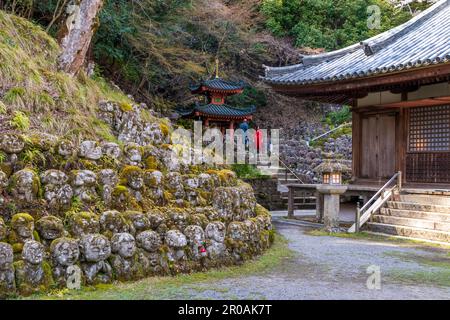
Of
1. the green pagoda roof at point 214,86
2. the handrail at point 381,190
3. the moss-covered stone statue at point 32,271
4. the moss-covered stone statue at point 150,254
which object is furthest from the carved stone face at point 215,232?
the green pagoda roof at point 214,86

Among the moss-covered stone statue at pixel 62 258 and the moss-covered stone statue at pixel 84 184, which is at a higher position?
the moss-covered stone statue at pixel 84 184

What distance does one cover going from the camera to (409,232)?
10742mm

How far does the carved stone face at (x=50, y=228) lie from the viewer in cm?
557

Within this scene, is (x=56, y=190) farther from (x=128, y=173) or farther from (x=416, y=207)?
(x=416, y=207)

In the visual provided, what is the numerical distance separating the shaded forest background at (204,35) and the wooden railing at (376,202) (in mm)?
9567

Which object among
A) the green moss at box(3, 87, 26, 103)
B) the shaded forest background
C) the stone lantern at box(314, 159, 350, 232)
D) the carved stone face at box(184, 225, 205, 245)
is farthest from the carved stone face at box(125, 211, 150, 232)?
the shaded forest background

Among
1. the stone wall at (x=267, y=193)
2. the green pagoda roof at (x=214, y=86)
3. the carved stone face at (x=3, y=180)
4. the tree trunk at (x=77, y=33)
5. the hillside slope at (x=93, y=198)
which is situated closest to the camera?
the hillside slope at (x=93, y=198)

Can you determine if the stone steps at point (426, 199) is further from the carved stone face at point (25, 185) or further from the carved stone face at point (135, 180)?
the carved stone face at point (25, 185)

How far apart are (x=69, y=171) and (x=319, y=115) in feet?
90.2

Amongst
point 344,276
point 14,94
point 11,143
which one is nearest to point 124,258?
point 11,143

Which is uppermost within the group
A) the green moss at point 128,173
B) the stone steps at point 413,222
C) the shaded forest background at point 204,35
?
the shaded forest background at point 204,35
